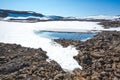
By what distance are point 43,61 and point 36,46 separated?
5173mm

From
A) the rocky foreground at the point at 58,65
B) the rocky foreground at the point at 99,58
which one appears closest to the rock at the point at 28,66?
the rocky foreground at the point at 58,65

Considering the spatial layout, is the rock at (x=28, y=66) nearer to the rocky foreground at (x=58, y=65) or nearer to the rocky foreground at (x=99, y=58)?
the rocky foreground at (x=58, y=65)

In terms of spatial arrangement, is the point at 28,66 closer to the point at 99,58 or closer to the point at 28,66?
the point at 28,66

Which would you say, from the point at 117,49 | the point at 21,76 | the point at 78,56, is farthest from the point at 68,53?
the point at 21,76

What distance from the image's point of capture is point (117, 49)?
17797 millimetres

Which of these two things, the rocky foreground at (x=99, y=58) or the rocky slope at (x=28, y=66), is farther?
the rocky foreground at (x=99, y=58)

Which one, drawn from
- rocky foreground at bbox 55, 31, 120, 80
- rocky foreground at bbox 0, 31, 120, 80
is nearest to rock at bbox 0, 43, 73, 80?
rocky foreground at bbox 0, 31, 120, 80

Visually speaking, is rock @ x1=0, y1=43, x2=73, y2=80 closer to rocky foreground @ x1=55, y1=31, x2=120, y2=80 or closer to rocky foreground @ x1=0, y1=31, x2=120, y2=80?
rocky foreground @ x1=0, y1=31, x2=120, y2=80

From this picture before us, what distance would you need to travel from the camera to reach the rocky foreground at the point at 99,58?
1411cm

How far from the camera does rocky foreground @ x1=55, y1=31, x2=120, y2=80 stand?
46.3ft

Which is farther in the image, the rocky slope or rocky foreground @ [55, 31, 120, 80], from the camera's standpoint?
rocky foreground @ [55, 31, 120, 80]

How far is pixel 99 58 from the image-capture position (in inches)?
664

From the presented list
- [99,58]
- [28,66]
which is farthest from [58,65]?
[99,58]

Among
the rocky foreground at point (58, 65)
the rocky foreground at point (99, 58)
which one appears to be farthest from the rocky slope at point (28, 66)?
the rocky foreground at point (99, 58)
